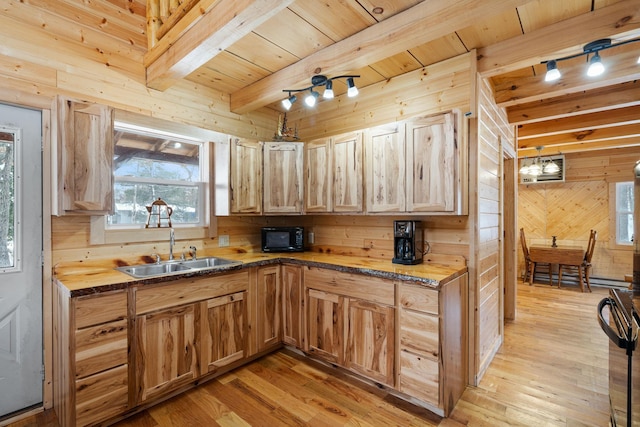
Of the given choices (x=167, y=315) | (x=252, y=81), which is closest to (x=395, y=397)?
(x=167, y=315)

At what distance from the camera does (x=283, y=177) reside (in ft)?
10.5

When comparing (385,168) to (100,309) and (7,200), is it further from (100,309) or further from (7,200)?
(7,200)

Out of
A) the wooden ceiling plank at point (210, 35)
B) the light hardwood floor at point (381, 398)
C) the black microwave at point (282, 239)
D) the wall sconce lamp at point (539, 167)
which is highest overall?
the wooden ceiling plank at point (210, 35)

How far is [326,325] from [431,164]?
5.20ft

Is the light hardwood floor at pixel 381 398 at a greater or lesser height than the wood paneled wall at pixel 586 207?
lesser

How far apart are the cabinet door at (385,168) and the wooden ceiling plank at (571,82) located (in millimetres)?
1324

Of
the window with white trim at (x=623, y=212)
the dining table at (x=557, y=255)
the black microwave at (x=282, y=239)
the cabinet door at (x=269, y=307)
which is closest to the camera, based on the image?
the cabinet door at (x=269, y=307)

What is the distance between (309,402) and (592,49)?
303 centimetres

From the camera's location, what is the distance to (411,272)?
221 centimetres

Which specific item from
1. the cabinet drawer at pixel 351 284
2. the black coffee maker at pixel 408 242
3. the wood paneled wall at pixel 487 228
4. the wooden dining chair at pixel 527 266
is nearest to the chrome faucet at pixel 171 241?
the cabinet drawer at pixel 351 284

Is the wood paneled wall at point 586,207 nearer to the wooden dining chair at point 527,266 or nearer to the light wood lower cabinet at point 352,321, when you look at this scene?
the wooden dining chair at point 527,266

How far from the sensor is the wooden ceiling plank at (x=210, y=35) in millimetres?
1686

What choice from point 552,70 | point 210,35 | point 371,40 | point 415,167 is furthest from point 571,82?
point 210,35

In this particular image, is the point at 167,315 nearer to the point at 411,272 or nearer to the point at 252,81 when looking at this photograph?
the point at 411,272
